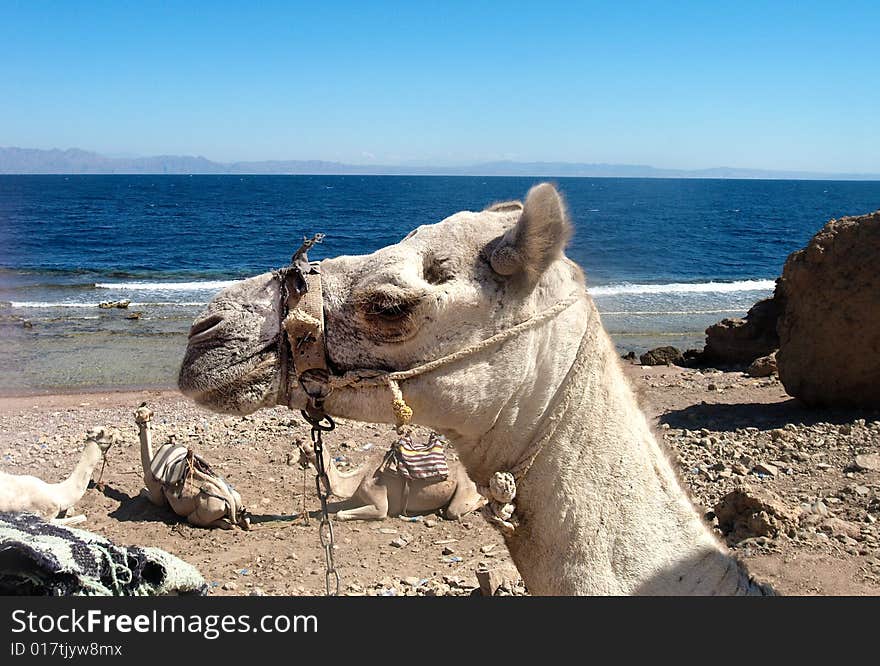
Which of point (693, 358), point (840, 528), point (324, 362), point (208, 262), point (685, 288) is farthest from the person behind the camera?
point (208, 262)

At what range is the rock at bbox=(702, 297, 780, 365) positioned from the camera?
51.5 ft

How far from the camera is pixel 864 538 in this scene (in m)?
5.69

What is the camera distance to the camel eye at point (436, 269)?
2604 mm

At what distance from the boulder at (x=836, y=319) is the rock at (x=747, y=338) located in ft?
19.2

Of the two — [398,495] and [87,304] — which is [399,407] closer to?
[398,495]

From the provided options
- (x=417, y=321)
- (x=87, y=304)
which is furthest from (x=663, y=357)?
(x=87, y=304)

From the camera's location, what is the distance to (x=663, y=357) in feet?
54.1

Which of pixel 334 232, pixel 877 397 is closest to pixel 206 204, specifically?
pixel 334 232

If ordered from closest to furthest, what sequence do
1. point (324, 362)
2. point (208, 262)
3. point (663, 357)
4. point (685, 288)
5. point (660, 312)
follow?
point (324, 362), point (663, 357), point (660, 312), point (685, 288), point (208, 262)

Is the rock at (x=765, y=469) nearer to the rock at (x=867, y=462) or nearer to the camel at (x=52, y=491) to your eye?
the rock at (x=867, y=462)

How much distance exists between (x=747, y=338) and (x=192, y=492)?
12.1m

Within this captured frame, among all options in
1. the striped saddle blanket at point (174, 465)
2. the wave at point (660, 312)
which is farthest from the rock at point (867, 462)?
the wave at point (660, 312)

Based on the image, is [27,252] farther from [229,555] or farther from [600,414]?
[600,414]

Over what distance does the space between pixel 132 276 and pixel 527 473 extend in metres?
33.0
